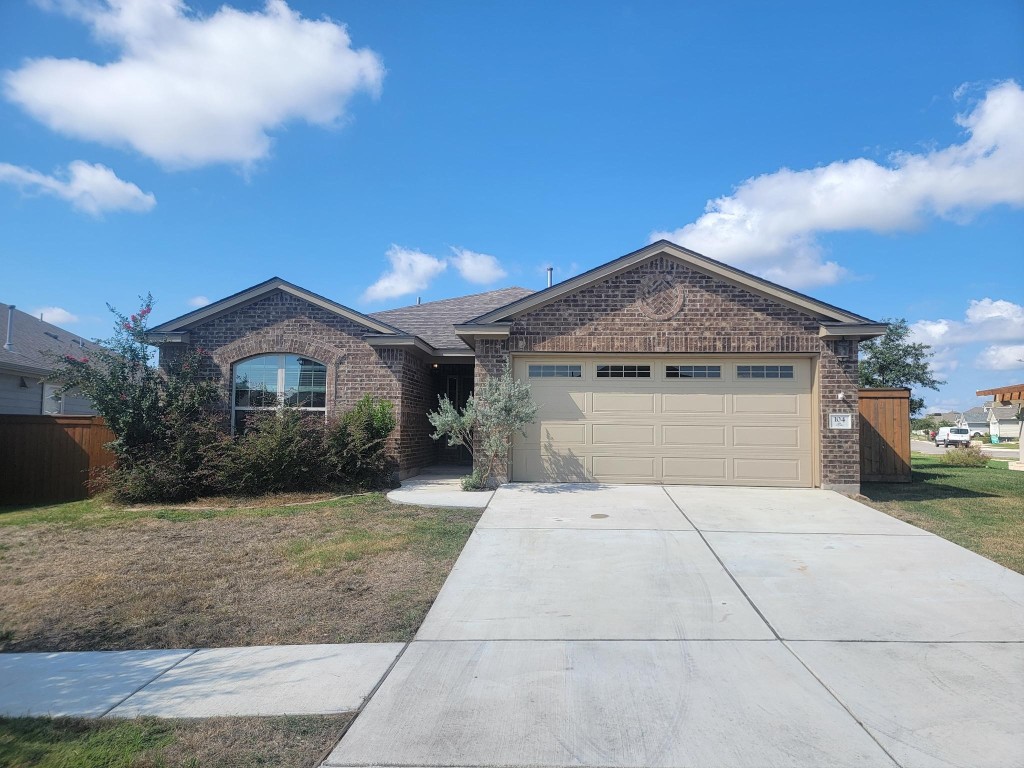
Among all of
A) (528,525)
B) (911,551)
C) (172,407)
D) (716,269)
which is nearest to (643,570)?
(528,525)

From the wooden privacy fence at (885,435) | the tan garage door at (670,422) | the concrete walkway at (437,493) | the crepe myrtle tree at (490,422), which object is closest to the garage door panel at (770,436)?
the tan garage door at (670,422)

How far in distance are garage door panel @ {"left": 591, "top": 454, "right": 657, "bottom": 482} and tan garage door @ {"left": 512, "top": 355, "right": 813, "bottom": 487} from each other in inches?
0.8

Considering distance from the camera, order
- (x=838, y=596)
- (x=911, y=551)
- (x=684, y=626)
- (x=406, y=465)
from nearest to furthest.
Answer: (x=684, y=626) < (x=838, y=596) < (x=911, y=551) < (x=406, y=465)

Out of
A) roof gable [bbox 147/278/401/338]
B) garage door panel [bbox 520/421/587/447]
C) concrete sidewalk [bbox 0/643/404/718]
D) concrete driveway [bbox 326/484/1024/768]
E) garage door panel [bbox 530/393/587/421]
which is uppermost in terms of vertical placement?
roof gable [bbox 147/278/401/338]

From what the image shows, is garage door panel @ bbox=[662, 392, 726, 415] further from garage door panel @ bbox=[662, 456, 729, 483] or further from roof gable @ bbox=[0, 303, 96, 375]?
roof gable @ bbox=[0, 303, 96, 375]

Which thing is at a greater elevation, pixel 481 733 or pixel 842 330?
pixel 842 330

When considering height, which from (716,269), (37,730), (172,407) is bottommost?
(37,730)

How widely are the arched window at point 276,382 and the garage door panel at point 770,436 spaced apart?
27.7 ft

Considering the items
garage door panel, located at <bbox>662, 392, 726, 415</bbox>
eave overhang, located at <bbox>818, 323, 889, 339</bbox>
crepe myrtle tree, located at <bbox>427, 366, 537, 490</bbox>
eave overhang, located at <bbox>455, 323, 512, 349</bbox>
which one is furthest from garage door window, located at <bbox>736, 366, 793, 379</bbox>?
eave overhang, located at <bbox>455, 323, 512, 349</bbox>

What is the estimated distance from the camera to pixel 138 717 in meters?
3.72

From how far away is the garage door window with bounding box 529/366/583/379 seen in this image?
1236 centimetres

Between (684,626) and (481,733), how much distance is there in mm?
2299

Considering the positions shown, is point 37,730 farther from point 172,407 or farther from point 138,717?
point 172,407

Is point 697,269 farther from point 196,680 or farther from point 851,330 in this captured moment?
point 196,680
